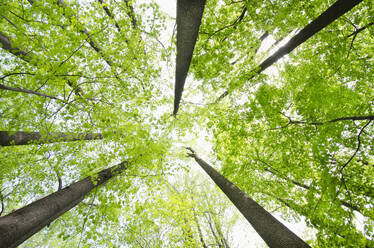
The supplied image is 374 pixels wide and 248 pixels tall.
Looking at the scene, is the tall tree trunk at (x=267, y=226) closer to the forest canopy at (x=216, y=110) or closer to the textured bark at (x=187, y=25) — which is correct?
the forest canopy at (x=216, y=110)

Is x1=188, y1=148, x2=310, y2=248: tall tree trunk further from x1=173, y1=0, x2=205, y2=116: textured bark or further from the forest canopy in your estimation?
x1=173, y1=0, x2=205, y2=116: textured bark

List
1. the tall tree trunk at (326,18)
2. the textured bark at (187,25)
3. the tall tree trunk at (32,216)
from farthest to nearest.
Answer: the tall tree trunk at (326,18) < the textured bark at (187,25) < the tall tree trunk at (32,216)

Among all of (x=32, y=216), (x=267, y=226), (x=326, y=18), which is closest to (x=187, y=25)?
(x=326, y=18)

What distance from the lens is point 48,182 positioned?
19.1 ft

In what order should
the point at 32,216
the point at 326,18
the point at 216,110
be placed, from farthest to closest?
1. the point at 216,110
2. the point at 326,18
3. the point at 32,216

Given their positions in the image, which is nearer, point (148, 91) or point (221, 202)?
point (148, 91)

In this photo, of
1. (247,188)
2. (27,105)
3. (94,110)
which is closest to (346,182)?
(247,188)

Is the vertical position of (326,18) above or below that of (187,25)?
above

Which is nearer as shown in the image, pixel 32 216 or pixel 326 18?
pixel 32 216

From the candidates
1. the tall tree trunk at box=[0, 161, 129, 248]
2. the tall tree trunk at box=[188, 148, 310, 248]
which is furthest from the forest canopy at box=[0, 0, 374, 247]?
the tall tree trunk at box=[188, 148, 310, 248]

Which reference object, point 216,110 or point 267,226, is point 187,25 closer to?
point 267,226

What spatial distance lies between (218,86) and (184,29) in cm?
361

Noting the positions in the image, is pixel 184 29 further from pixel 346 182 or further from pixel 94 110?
pixel 346 182

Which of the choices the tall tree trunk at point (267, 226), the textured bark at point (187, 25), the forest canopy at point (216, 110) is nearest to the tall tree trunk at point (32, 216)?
the forest canopy at point (216, 110)
